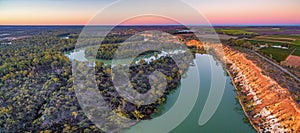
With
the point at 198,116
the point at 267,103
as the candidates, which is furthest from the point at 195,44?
the point at 198,116

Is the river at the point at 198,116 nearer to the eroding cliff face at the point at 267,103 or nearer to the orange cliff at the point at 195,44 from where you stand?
the eroding cliff face at the point at 267,103

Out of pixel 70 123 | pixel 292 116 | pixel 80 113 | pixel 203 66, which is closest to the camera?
pixel 292 116

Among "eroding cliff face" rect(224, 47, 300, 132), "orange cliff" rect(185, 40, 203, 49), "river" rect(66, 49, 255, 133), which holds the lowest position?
"river" rect(66, 49, 255, 133)

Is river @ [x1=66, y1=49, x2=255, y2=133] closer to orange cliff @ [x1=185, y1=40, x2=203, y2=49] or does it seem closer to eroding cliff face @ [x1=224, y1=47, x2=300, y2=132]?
eroding cliff face @ [x1=224, y1=47, x2=300, y2=132]

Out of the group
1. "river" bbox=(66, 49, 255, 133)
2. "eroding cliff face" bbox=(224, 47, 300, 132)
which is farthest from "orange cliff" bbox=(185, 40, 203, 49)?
"river" bbox=(66, 49, 255, 133)

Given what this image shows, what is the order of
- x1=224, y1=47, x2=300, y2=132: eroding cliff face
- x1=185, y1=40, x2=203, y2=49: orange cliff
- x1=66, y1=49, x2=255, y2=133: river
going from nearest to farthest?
x1=224, y1=47, x2=300, y2=132: eroding cliff face < x1=66, y1=49, x2=255, y2=133: river < x1=185, y1=40, x2=203, y2=49: orange cliff

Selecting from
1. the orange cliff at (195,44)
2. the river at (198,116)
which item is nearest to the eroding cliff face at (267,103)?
the river at (198,116)

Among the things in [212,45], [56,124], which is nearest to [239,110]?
[56,124]

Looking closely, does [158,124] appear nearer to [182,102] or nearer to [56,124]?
[182,102]
